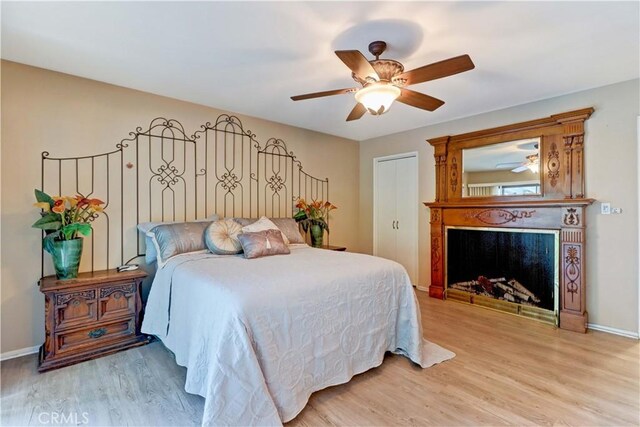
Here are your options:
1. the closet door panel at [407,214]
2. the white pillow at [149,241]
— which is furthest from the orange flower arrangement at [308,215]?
the white pillow at [149,241]

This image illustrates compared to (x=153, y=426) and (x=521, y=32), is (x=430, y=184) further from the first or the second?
(x=153, y=426)

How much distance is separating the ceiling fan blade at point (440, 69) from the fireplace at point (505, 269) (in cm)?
236

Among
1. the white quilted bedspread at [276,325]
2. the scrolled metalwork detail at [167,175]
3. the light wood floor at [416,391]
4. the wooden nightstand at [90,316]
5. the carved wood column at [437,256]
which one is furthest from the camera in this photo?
the carved wood column at [437,256]

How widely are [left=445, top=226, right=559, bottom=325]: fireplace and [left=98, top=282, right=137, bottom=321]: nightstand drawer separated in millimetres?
3700

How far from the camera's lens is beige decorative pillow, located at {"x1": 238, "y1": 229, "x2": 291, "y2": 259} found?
9.17 ft

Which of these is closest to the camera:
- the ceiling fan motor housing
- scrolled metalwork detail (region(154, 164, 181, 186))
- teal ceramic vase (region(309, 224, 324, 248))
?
the ceiling fan motor housing

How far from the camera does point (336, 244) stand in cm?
512

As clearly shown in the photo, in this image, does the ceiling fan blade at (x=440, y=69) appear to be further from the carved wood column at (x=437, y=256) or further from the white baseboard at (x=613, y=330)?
the white baseboard at (x=613, y=330)


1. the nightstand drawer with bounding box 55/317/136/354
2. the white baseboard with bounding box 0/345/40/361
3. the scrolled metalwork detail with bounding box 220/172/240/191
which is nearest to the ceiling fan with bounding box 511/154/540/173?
the scrolled metalwork detail with bounding box 220/172/240/191

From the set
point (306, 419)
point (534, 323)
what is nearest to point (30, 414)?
point (306, 419)

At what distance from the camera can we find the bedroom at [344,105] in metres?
1.86

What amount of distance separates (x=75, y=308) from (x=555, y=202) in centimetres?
455

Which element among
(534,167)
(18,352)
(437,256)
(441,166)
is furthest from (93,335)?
(534,167)

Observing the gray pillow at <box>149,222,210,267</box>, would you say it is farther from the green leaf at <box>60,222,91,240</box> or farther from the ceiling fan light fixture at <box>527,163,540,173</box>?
the ceiling fan light fixture at <box>527,163,540,173</box>
